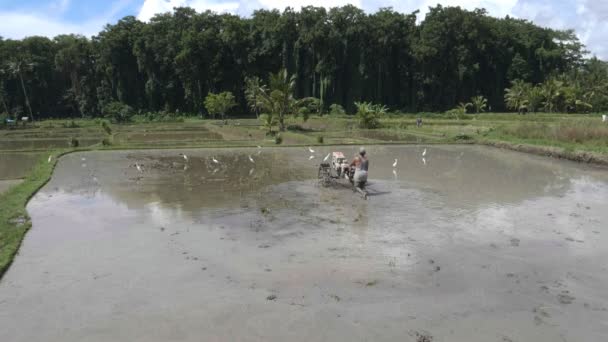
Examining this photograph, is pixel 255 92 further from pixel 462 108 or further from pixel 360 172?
pixel 360 172

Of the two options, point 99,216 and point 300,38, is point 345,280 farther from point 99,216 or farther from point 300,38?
point 300,38

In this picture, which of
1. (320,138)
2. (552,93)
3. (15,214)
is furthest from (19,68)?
(552,93)

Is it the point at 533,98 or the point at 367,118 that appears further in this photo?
the point at 533,98

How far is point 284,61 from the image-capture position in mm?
53656

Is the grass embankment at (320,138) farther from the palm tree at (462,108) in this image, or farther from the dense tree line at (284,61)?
the dense tree line at (284,61)

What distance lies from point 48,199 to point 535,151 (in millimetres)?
20479

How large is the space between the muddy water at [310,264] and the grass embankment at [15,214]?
0.23 m

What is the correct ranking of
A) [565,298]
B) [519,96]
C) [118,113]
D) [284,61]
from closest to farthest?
[565,298]
[519,96]
[118,113]
[284,61]

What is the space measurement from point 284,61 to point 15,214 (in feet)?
150

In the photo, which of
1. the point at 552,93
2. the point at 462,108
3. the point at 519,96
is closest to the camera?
the point at 462,108

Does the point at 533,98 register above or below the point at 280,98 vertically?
below

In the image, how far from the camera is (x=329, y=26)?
173 feet

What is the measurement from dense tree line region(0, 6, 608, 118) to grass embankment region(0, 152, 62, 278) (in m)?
38.6

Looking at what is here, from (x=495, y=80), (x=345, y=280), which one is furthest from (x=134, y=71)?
(x=345, y=280)
